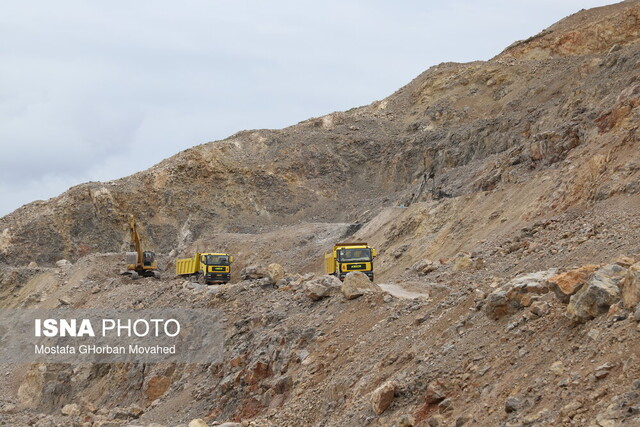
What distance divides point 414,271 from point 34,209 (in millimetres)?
38426

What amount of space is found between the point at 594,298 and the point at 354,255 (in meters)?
14.7

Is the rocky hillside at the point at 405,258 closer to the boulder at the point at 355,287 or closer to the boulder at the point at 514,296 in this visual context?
the boulder at the point at 514,296

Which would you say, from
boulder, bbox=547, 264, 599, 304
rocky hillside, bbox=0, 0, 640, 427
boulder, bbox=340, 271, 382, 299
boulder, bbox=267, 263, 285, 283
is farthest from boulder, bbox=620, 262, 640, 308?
boulder, bbox=267, 263, 285, 283

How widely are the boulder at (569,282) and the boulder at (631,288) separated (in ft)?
3.23

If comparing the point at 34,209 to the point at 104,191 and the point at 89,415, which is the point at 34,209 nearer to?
the point at 104,191

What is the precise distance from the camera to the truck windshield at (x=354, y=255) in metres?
23.1

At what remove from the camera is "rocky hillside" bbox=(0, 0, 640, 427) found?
9.08 m

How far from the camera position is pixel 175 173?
178 feet

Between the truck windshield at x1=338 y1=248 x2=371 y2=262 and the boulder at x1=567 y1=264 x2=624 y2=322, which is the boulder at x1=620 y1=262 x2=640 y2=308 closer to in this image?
the boulder at x1=567 y1=264 x2=624 y2=322

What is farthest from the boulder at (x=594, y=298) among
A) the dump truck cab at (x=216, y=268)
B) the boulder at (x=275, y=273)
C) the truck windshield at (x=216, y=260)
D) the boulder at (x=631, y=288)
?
the truck windshield at (x=216, y=260)

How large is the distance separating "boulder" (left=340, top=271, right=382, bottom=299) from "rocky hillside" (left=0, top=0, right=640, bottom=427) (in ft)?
0.54

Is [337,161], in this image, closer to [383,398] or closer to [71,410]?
[71,410]

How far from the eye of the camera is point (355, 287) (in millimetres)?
15977

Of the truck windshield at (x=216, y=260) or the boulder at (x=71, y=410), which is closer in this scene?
the boulder at (x=71, y=410)
